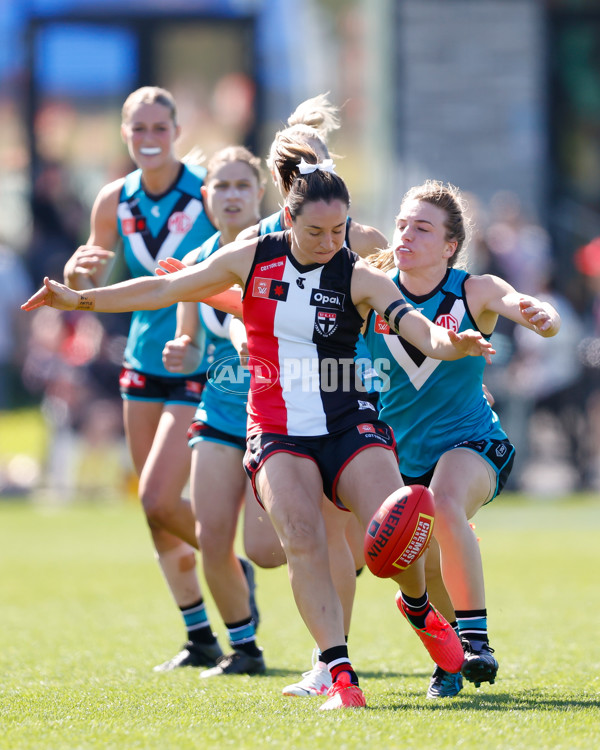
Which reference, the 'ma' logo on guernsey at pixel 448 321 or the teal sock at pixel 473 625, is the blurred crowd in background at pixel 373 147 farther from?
the teal sock at pixel 473 625

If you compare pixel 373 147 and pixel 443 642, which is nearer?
pixel 443 642

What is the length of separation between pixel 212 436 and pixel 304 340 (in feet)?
3.82

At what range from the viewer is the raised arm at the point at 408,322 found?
455cm

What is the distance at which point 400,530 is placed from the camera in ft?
14.8

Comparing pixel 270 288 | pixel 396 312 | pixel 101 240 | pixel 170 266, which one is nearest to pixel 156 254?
pixel 101 240

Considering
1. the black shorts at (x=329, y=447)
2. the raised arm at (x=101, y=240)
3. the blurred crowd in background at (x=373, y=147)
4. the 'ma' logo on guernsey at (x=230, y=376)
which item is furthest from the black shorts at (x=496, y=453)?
the blurred crowd in background at (x=373, y=147)

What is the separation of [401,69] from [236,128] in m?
2.65

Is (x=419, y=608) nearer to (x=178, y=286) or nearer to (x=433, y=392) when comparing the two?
(x=433, y=392)

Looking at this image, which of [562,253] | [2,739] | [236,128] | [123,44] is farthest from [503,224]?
[2,739]

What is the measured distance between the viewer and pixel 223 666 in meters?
5.89

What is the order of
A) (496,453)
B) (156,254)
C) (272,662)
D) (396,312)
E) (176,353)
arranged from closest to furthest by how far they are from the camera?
(396,312)
(496,453)
(176,353)
(272,662)
(156,254)

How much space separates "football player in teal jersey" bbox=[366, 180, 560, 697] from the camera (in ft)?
16.5

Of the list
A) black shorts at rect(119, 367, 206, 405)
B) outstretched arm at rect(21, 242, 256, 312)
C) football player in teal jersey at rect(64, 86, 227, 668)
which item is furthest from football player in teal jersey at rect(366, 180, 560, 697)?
football player in teal jersey at rect(64, 86, 227, 668)

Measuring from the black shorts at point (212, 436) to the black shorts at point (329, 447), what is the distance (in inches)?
37.8
